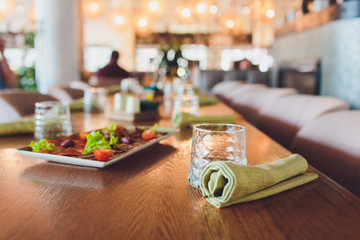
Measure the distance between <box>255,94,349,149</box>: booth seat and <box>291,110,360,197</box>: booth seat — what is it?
18 centimetres

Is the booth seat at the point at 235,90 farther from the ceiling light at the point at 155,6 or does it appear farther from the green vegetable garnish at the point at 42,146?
the green vegetable garnish at the point at 42,146

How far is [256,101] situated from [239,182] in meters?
1.75

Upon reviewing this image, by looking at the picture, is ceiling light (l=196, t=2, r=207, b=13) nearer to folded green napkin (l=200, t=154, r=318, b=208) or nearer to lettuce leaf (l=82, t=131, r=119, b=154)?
lettuce leaf (l=82, t=131, r=119, b=154)

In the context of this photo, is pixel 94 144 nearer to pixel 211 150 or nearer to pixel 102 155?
pixel 102 155

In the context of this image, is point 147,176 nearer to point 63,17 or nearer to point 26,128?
point 26,128

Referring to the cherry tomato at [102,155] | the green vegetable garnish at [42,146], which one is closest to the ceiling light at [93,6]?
the green vegetable garnish at [42,146]

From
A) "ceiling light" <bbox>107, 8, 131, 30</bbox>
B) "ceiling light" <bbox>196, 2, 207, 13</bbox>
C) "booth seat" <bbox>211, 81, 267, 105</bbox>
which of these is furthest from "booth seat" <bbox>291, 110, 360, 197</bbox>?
"ceiling light" <bbox>107, 8, 131, 30</bbox>

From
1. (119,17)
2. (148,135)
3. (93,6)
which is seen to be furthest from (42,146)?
(119,17)

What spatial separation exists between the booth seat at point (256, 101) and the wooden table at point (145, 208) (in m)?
1.29

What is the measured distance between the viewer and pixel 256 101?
2258mm

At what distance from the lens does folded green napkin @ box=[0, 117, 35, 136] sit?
1153 mm

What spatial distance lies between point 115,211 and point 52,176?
0.25m

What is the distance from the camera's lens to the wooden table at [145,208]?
1.63ft

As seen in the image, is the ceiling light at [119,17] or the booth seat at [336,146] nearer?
the booth seat at [336,146]
